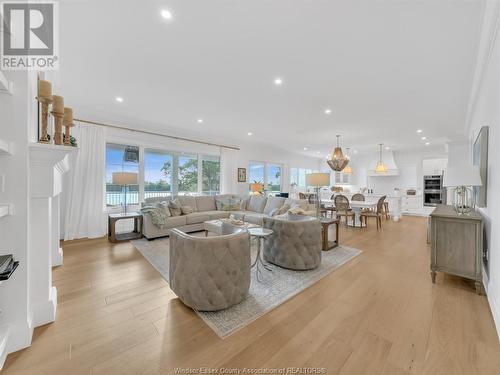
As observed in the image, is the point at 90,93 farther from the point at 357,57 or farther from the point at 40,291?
the point at 357,57

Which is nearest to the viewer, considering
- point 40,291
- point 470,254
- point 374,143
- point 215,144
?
point 40,291

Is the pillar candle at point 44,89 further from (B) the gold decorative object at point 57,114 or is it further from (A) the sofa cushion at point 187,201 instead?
(A) the sofa cushion at point 187,201

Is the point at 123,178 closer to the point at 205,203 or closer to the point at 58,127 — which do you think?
the point at 205,203

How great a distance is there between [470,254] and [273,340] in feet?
8.13

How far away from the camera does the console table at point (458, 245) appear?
7.84 ft

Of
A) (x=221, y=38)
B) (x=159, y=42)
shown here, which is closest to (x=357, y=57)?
(x=221, y=38)

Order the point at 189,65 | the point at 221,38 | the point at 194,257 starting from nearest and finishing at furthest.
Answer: the point at 194,257
the point at 221,38
the point at 189,65

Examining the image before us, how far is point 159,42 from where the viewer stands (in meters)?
2.25

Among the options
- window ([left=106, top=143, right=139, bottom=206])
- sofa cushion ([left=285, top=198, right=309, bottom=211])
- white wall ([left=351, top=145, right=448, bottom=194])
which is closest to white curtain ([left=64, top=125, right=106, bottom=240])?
window ([left=106, top=143, right=139, bottom=206])

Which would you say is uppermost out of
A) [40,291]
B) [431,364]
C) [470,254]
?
[470,254]

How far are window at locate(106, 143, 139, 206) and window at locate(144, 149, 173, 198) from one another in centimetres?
25

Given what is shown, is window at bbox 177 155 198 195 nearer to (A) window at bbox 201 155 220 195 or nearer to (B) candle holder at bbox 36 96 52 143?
(A) window at bbox 201 155 220 195

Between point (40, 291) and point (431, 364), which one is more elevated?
point (40, 291)
